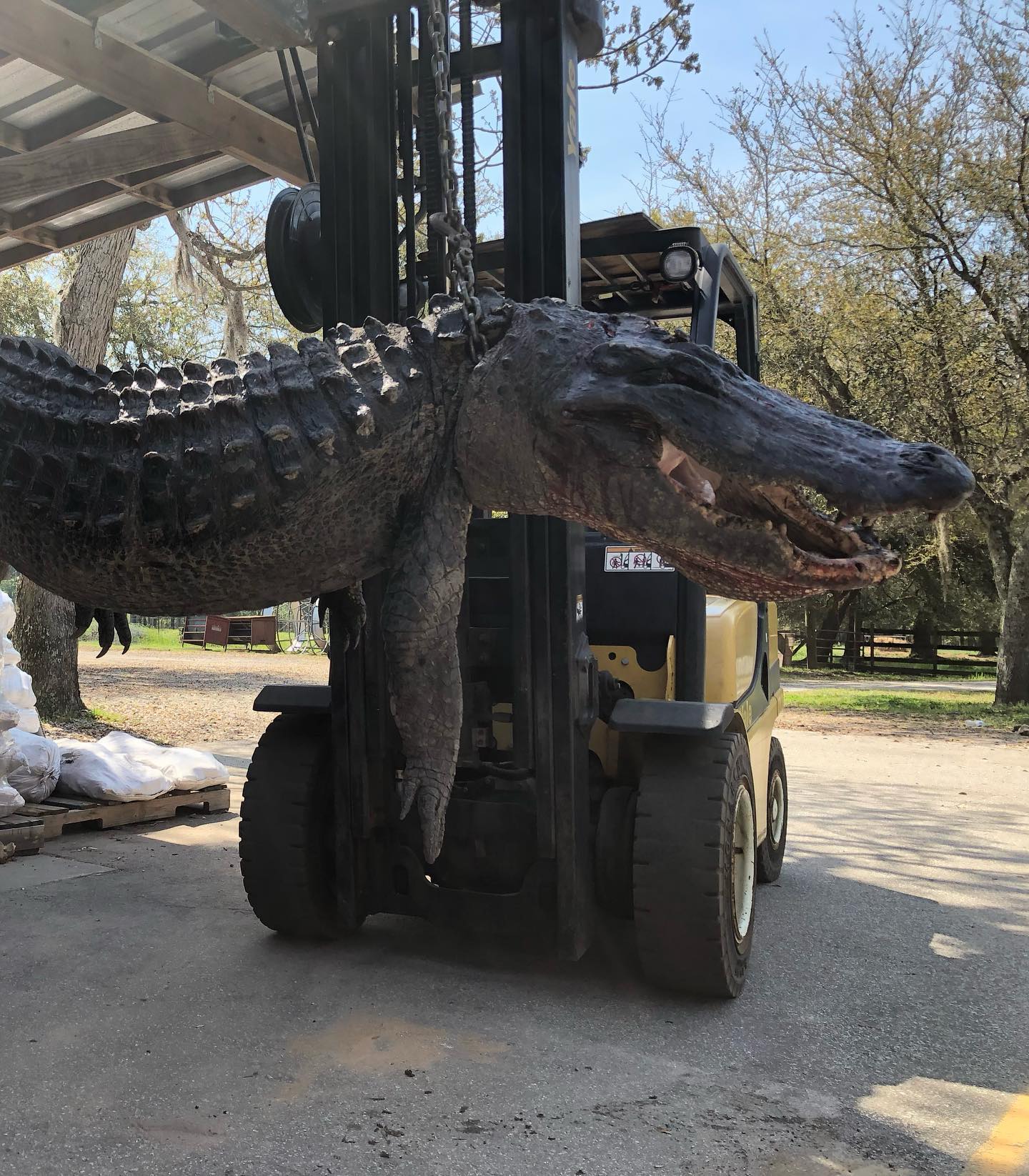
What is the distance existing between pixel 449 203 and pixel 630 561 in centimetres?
232

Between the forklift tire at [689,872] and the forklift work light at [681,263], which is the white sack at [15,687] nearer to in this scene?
the forklift tire at [689,872]

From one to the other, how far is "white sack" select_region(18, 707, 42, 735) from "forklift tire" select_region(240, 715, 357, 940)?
263cm

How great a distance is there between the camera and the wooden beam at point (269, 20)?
11.1 ft

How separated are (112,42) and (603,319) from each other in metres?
3.39

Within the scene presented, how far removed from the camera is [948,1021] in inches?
133

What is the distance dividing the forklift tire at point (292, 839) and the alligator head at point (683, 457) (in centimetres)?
222

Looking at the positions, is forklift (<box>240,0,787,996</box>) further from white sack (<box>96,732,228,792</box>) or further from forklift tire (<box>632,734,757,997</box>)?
white sack (<box>96,732,228,792</box>)

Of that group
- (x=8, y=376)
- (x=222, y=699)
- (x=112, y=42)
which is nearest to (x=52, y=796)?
(x=112, y=42)

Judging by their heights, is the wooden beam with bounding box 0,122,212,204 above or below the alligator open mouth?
above

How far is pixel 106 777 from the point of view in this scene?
600 centimetres

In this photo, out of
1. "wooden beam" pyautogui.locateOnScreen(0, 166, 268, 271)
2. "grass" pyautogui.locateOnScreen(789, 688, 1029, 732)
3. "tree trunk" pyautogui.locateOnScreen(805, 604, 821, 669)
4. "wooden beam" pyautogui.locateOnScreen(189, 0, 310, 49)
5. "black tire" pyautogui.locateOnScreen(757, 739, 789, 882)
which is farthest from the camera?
"tree trunk" pyautogui.locateOnScreen(805, 604, 821, 669)

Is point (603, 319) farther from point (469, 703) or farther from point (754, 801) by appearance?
point (754, 801)

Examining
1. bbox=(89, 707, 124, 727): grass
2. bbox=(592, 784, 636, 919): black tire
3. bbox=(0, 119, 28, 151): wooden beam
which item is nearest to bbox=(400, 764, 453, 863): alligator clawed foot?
bbox=(592, 784, 636, 919): black tire

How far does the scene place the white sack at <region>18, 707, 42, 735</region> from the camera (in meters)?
5.95
